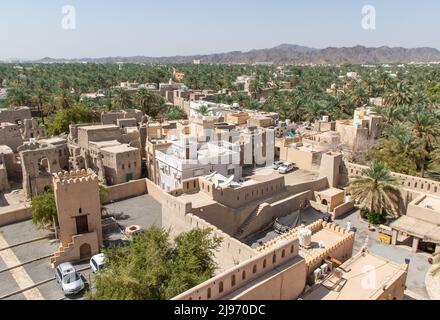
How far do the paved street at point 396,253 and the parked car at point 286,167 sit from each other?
6.48m

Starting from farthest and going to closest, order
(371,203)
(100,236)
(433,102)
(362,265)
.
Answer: (433,102) < (371,203) < (100,236) < (362,265)

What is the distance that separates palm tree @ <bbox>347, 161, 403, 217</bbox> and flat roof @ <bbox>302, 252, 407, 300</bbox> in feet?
27.6

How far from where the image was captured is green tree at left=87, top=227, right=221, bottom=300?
39.2 feet

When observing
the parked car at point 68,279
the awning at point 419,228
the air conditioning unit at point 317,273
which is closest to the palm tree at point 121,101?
the parked car at point 68,279

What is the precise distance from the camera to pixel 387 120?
4016 centimetres

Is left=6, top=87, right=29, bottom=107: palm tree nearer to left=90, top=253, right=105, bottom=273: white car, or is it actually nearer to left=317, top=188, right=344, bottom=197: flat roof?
left=90, top=253, right=105, bottom=273: white car

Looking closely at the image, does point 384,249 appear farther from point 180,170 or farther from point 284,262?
point 180,170

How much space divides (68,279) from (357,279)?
1288cm

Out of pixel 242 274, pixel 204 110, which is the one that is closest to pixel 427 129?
pixel 204 110

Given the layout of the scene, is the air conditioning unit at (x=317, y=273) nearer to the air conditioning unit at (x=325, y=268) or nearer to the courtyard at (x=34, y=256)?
the air conditioning unit at (x=325, y=268)

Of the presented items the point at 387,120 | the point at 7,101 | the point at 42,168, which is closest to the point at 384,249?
the point at 387,120

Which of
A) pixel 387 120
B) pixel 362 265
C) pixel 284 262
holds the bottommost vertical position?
pixel 362 265

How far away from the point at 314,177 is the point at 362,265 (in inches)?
547

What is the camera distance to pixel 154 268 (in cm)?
1285
